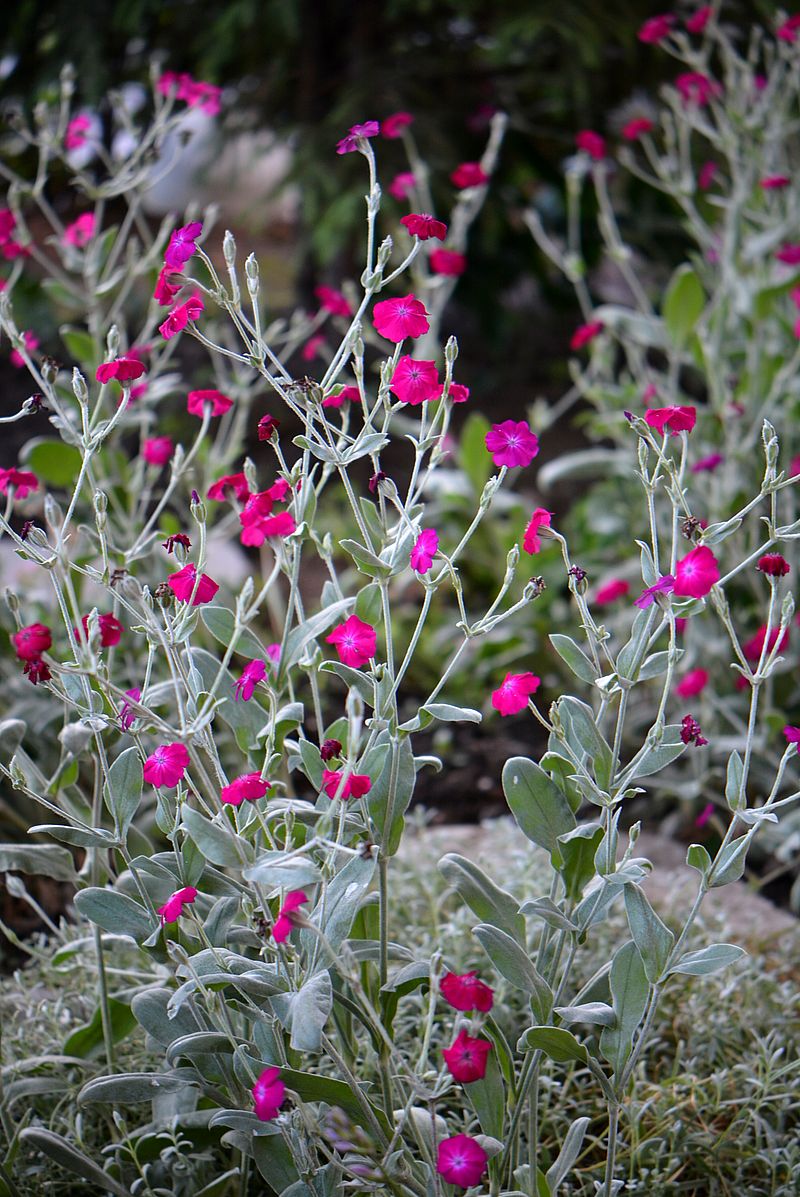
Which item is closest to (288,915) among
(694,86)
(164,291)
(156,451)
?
(164,291)

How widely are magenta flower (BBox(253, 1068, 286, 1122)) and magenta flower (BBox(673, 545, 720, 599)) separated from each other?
51cm

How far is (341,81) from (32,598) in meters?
2.40

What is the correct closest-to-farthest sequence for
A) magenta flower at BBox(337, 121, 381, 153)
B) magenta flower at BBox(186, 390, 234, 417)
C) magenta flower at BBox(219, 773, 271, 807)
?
magenta flower at BBox(219, 773, 271, 807) < magenta flower at BBox(337, 121, 381, 153) < magenta flower at BBox(186, 390, 234, 417)

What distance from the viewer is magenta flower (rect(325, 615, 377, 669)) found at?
104cm

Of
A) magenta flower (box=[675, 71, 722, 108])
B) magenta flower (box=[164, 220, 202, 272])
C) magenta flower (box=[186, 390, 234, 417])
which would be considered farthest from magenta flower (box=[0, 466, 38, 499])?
magenta flower (box=[675, 71, 722, 108])

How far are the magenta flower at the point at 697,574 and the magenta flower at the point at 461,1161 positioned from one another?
48 centimetres

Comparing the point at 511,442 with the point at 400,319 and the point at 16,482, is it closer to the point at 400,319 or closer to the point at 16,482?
the point at 400,319

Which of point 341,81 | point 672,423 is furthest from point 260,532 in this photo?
point 341,81

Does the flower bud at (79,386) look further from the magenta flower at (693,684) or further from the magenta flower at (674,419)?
the magenta flower at (693,684)

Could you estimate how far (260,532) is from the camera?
107 centimetres

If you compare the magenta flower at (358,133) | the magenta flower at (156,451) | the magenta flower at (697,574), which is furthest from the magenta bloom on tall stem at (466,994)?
the magenta flower at (156,451)

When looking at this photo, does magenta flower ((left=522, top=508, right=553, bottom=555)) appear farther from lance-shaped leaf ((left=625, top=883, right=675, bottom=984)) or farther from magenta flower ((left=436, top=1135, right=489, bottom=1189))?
magenta flower ((left=436, top=1135, right=489, bottom=1189))

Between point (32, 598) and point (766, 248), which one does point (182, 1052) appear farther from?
point (766, 248)

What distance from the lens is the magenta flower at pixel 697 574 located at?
3.10 feet
